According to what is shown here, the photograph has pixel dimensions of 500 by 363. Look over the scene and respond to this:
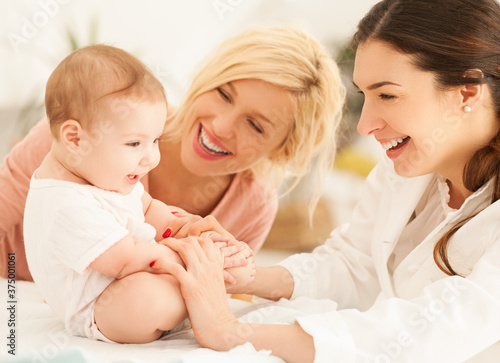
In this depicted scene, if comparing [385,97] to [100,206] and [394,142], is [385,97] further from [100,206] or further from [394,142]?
[100,206]

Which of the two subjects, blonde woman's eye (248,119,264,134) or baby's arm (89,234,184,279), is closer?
baby's arm (89,234,184,279)

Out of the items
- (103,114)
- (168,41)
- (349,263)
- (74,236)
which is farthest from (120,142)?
(168,41)

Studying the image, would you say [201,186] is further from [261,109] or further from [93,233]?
[93,233]

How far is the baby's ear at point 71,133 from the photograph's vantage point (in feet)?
3.10

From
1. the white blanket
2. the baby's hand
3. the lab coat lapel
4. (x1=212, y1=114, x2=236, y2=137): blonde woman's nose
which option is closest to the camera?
the white blanket

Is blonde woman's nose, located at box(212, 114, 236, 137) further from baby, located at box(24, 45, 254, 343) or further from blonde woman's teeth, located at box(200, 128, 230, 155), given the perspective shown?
baby, located at box(24, 45, 254, 343)

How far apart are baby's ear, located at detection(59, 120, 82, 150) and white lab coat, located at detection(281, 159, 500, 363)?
516mm

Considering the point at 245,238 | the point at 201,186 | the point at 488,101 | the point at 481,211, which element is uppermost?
the point at 488,101

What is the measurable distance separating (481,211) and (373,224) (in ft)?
1.35

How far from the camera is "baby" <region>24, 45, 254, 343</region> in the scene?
0.95m

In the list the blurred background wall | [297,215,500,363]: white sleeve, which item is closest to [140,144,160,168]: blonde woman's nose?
[297,215,500,363]: white sleeve

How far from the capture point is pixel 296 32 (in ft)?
5.43

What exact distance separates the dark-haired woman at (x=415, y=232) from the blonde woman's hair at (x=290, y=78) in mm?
261

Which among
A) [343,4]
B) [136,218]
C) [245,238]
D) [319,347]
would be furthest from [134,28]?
[319,347]
